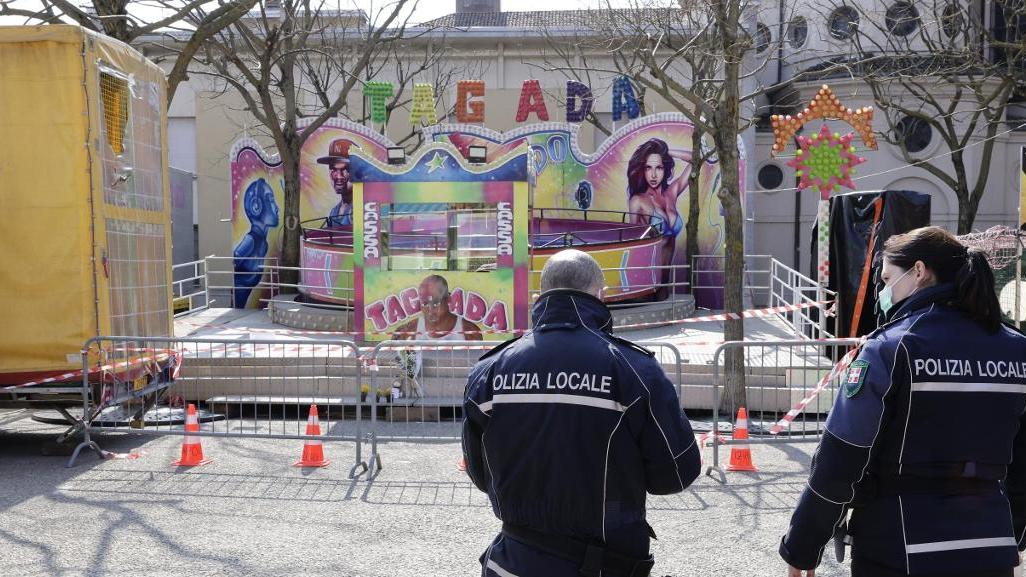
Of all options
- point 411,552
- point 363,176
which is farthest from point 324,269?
point 411,552

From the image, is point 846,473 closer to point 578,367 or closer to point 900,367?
point 900,367

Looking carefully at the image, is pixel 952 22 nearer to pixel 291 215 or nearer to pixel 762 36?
pixel 762 36

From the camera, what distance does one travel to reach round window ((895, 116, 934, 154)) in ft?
94.0

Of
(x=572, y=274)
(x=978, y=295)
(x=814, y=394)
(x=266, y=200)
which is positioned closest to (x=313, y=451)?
(x=814, y=394)

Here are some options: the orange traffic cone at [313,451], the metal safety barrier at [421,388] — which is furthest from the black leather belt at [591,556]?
the metal safety barrier at [421,388]

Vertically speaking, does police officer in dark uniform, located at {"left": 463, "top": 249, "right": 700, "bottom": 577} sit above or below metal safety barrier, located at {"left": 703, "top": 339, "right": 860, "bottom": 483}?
above

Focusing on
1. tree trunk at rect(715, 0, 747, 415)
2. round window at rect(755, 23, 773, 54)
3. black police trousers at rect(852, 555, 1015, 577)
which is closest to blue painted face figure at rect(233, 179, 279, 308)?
round window at rect(755, 23, 773, 54)

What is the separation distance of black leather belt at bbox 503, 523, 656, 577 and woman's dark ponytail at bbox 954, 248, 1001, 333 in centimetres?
146

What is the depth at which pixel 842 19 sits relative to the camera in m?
26.7

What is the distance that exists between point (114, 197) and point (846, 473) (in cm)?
784

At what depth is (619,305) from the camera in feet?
60.2

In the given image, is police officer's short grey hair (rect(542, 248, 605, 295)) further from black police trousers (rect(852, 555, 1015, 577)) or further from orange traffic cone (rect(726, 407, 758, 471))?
orange traffic cone (rect(726, 407, 758, 471))

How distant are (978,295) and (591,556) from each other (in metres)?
1.66

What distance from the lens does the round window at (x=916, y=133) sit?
28641 mm
